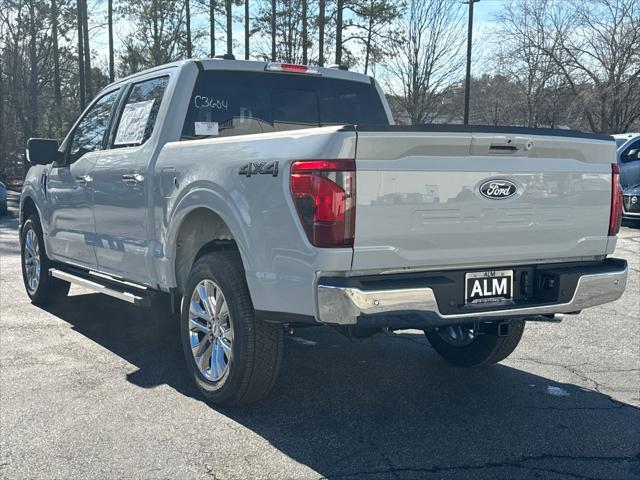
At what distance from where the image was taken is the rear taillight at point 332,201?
10.1 feet

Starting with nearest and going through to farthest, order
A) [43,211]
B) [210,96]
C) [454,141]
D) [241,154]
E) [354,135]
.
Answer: [354,135] < [454,141] < [241,154] < [210,96] < [43,211]

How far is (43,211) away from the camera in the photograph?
21.0 feet

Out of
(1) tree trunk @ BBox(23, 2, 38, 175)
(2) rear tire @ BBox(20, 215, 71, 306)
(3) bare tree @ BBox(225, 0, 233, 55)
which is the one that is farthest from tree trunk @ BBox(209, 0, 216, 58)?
(2) rear tire @ BBox(20, 215, 71, 306)

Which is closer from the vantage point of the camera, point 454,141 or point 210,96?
point 454,141

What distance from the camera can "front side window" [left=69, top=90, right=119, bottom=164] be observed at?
18.5 ft

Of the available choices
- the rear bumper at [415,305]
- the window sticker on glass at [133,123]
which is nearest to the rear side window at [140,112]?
the window sticker on glass at [133,123]

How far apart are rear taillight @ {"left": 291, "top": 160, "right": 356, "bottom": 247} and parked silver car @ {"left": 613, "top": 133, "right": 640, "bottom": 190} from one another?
1161cm

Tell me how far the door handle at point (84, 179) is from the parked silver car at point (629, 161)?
1091 cm

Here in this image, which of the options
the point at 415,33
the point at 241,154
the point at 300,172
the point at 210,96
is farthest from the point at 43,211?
the point at 415,33

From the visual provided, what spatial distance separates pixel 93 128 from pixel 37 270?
1.77 m

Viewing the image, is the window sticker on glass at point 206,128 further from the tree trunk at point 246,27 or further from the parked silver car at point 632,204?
the tree trunk at point 246,27

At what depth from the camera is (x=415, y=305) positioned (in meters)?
3.19

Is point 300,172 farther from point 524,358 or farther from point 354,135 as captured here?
point 524,358

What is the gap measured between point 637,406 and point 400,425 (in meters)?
1.48
